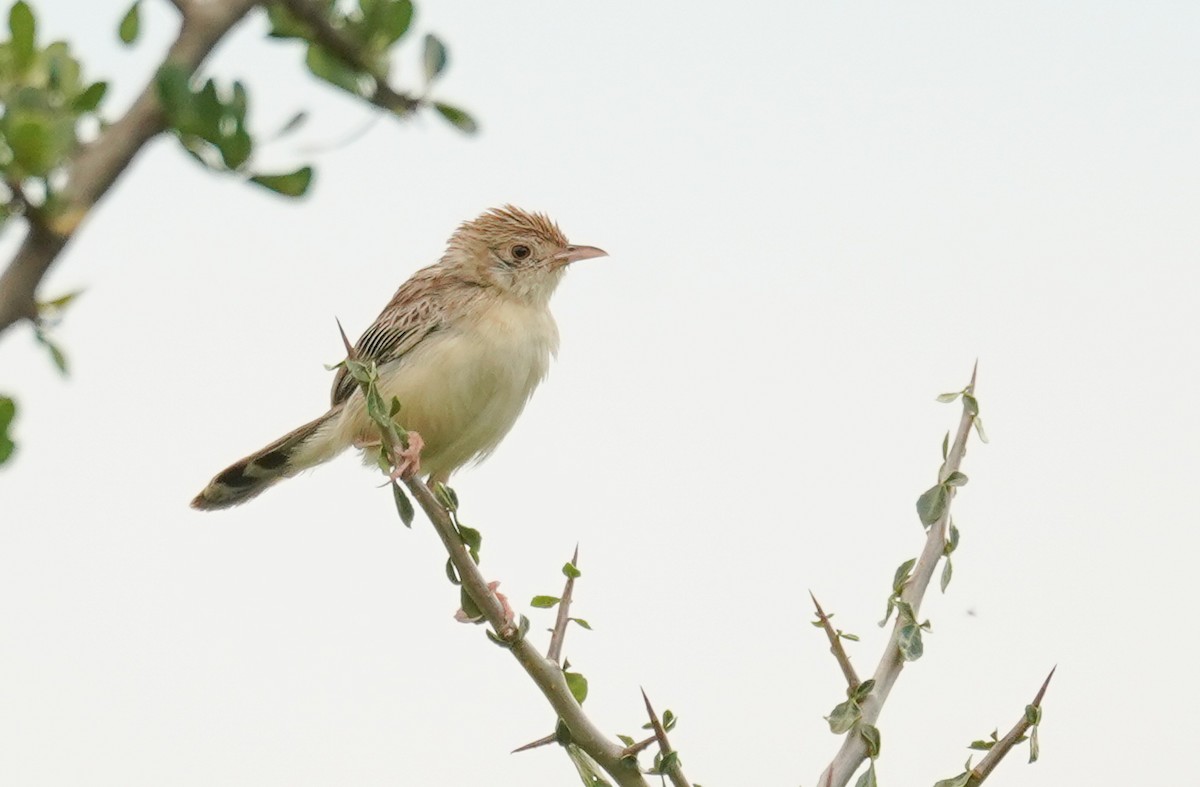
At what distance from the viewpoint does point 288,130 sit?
4.46ft

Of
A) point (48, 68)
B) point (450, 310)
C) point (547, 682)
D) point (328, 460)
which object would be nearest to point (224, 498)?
point (328, 460)

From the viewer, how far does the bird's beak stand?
7.93 m

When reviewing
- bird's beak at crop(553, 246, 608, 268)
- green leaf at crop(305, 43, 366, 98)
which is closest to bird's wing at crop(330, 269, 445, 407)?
bird's beak at crop(553, 246, 608, 268)

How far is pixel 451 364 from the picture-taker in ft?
22.2

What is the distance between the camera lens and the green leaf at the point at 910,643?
322 centimetres

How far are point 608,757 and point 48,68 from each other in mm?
2197

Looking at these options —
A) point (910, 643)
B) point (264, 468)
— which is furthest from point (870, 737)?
point (264, 468)

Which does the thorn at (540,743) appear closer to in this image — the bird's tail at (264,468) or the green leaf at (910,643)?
the green leaf at (910,643)

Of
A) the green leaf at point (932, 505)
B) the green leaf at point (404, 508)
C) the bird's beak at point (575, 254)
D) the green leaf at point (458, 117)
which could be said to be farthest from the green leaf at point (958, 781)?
the bird's beak at point (575, 254)

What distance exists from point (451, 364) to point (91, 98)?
5408mm

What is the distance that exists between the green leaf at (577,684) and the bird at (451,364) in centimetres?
310

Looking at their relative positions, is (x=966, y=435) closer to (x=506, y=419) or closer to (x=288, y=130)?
(x=288, y=130)

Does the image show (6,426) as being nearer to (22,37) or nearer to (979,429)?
(22,37)

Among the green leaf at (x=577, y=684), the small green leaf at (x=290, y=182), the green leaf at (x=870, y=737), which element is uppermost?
the green leaf at (x=577, y=684)
